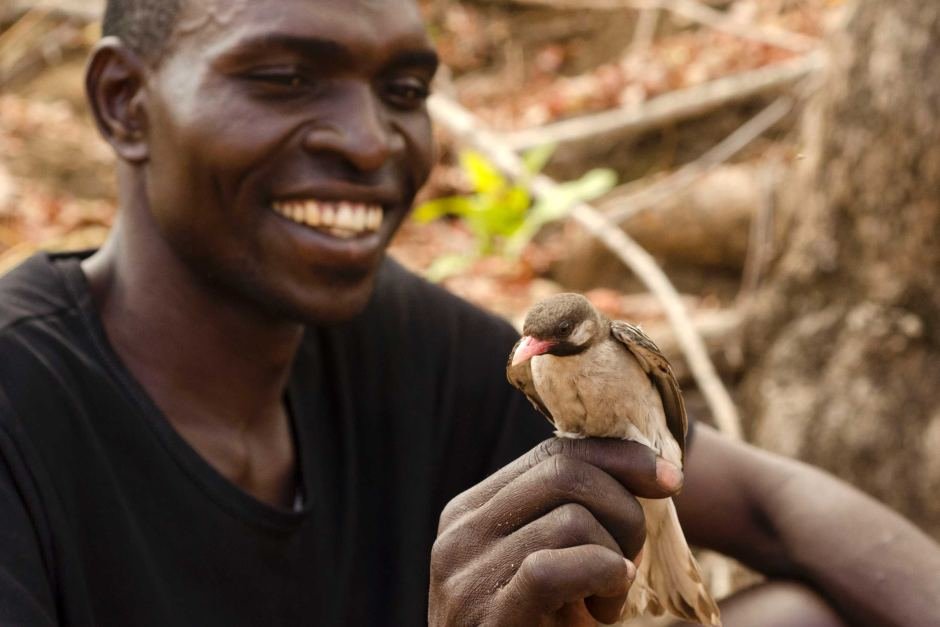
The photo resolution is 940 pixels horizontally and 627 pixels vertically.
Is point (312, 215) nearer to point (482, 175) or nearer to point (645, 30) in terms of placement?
point (482, 175)

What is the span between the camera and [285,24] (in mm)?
2193

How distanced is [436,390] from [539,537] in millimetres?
1097

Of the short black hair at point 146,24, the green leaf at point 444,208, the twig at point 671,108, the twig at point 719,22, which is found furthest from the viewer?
the twig at point 719,22

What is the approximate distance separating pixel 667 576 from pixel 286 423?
3.35 ft

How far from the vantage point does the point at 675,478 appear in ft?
5.69

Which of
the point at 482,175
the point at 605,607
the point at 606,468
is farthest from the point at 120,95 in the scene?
the point at 482,175

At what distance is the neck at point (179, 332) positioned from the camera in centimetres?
240

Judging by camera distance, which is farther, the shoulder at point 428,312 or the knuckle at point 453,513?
the shoulder at point 428,312

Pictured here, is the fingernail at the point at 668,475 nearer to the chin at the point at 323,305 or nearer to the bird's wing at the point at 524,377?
the bird's wing at the point at 524,377

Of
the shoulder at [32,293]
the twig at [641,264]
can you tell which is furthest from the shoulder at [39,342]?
the twig at [641,264]

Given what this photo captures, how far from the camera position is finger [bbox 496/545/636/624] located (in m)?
1.65

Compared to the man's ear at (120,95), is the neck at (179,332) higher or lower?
lower

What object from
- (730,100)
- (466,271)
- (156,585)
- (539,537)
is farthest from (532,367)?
Result: (730,100)

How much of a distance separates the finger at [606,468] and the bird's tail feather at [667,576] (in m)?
0.26
